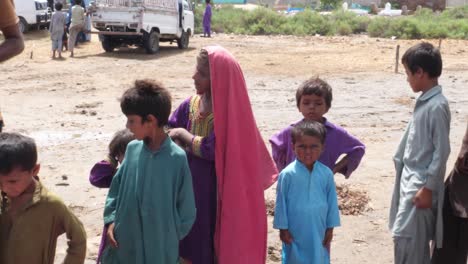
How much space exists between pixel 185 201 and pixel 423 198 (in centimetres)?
139

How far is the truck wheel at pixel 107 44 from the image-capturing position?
1968 centimetres

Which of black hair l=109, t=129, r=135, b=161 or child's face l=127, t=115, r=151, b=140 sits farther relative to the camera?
black hair l=109, t=129, r=135, b=161

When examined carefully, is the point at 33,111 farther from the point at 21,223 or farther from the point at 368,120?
the point at 21,223

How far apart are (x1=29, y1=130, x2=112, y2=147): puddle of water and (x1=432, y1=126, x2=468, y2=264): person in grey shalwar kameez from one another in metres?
6.08

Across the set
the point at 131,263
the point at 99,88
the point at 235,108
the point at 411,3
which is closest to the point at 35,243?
the point at 131,263

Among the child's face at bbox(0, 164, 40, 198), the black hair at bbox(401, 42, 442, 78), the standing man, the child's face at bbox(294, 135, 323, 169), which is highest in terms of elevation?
the standing man

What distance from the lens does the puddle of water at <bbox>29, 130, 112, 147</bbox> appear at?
9125 mm

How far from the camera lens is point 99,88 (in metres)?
13.8

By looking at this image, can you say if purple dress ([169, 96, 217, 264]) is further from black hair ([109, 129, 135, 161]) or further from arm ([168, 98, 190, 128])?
black hair ([109, 129, 135, 161])

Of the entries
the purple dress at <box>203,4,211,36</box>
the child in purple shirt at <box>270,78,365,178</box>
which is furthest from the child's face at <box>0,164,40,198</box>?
the purple dress at <box>203,4,211,36</box>

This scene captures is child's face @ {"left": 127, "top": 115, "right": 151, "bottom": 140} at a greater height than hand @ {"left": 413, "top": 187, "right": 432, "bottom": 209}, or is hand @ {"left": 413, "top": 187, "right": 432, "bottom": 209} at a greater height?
child's face @ {"left": 127, "top": 115, "right": 151, "bottom": 140}

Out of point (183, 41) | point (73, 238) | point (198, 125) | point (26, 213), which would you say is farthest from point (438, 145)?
point (183, 41)

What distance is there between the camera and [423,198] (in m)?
3.73

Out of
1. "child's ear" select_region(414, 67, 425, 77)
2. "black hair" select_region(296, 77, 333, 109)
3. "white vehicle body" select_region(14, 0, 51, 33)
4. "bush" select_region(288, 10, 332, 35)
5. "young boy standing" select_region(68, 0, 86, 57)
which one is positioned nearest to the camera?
"child's ear" select_region(414, 67, 425, 77)
